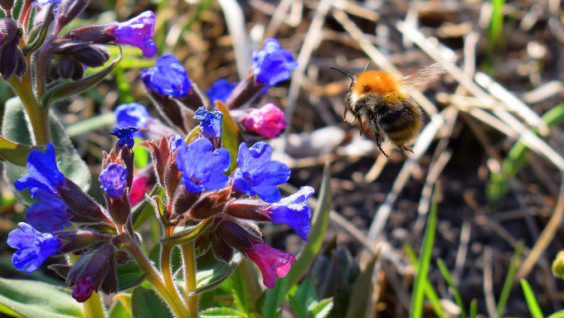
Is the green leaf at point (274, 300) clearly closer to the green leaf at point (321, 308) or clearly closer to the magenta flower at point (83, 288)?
the green leaf at point (321, 308)

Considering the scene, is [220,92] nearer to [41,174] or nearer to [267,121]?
[267,121]

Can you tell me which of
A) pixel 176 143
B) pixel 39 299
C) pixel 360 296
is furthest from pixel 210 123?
pixel 360 296

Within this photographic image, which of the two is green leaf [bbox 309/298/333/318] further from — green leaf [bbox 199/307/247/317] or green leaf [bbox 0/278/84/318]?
green leaf [bbox 0/278/84/318]

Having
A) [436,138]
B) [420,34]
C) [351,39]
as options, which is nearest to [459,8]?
[420,34]

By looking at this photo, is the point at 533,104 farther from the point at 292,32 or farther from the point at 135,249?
the point at 135,249

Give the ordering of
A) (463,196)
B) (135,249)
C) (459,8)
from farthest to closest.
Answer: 1. (459,8)
2. (463,196)
3. (135,249)
